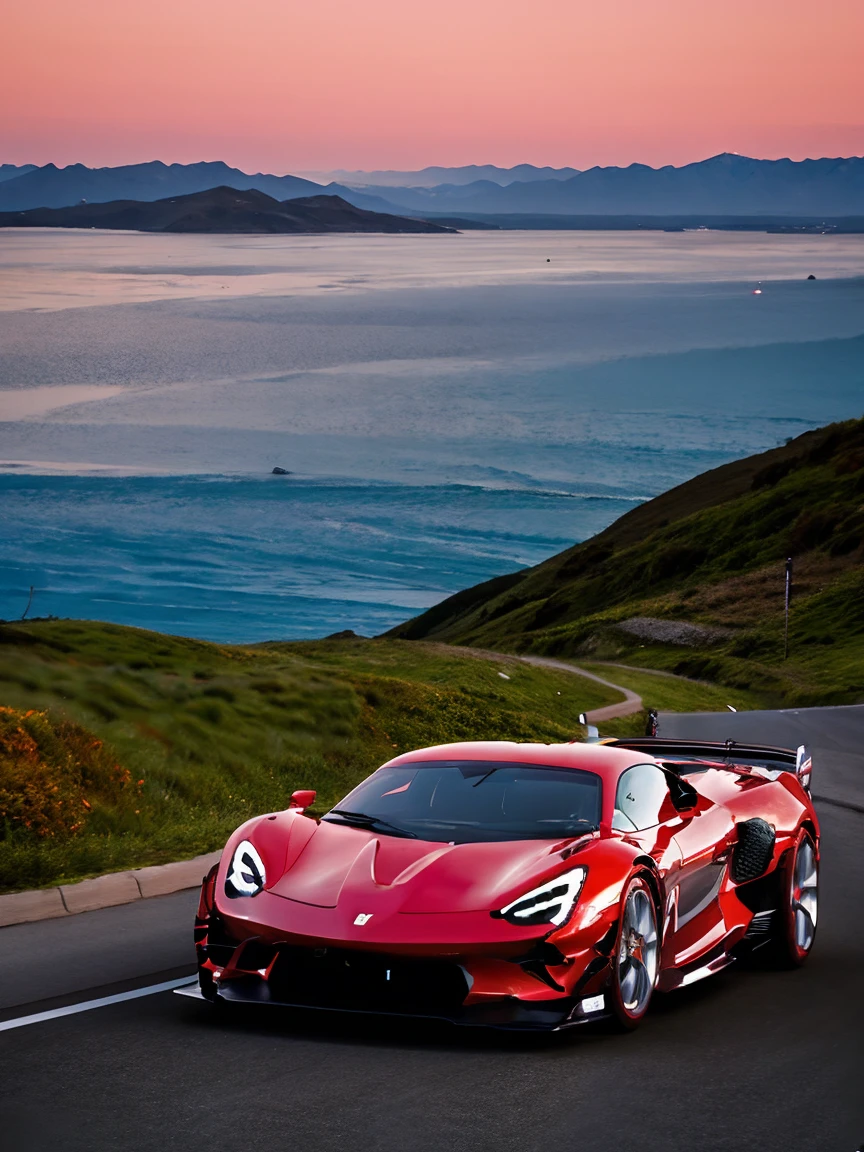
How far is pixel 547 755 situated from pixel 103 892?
3.49m

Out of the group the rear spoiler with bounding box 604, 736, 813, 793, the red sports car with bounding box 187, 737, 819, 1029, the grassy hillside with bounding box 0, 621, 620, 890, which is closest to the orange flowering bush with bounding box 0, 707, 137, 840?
the grassy hillside with bounding box 0, 621, 620, 890

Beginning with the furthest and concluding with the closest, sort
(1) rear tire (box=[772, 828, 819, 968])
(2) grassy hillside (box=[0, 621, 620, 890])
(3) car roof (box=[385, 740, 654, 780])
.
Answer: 1. (2) grassy hillside (box=[0, 621, 620, 890])
2. (1) rear tire (box=[772, 828, 819, 968])
3. (3) car roof (box=[385, 740, 654, 780])

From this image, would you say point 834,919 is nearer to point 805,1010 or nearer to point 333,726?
point 805,1010

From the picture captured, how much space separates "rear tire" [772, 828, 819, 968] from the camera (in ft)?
28.6

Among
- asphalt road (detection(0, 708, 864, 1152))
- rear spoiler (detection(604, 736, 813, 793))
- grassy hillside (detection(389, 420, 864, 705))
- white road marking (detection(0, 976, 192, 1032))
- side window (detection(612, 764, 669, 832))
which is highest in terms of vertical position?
side window (detection(612, 764, 669, 832))

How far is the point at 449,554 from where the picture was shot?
17150cm

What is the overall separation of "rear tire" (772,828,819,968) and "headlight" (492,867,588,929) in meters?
2.29

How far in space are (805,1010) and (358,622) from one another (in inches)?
5716

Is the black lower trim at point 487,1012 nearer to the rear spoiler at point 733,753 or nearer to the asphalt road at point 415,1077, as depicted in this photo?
the asphalt road at point 415,1077

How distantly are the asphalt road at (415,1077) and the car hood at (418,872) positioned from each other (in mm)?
617

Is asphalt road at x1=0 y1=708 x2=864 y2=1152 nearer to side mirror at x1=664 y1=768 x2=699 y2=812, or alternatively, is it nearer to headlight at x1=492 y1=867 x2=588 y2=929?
headlight at x1=492 y1=867 x2=588 y2=929

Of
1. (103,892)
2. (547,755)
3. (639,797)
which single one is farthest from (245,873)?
(103,892)

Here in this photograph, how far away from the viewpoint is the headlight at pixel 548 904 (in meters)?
6.73

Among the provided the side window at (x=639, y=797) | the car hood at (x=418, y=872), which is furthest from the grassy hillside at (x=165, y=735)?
the side window at (x=639, y=797)
